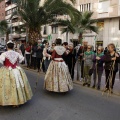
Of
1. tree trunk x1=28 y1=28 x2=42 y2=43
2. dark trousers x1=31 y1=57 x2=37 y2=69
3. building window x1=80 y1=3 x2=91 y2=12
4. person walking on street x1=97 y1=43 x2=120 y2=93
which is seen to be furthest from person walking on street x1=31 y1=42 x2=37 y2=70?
building window x1=80 y1=3 x2=91 y2=12

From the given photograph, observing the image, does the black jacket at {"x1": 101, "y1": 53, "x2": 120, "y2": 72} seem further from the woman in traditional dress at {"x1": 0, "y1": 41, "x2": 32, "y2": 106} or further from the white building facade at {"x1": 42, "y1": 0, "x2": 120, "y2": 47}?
the white building facade at {"x1": 42, "y1": 0, "x2": 120, "y2": 47}

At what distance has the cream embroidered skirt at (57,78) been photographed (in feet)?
21.4

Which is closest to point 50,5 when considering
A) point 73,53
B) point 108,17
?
point 73,53

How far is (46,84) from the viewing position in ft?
22.0

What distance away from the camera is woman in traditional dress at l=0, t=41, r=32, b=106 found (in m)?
5.04

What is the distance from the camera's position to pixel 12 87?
5.07 metres

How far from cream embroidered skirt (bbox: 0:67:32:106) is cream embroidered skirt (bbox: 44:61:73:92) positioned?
Result: 1.38m

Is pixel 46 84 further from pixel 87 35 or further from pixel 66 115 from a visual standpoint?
pixel 87 35

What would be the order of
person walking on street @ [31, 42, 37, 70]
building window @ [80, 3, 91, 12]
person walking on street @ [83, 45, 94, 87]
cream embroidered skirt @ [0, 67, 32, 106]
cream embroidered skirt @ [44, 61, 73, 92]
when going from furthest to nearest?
building window @ [80, 3, 91, 12]
person walking on street @ [31, 42, 37, 70]
person walking on street @ [83, 45, 94, 87]
cream embroidered skirt @ [44, 61, 73, 92]
cream embroidered skirt @ [0, 67, 32, 106]

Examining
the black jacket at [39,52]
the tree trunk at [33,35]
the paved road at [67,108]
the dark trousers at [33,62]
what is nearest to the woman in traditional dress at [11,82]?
the paved road at [67,108]

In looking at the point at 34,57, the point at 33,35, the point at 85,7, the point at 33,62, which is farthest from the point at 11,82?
the point at 85,7

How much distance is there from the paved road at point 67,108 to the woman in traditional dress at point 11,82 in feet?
1.01

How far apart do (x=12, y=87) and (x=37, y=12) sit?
10.5 metres

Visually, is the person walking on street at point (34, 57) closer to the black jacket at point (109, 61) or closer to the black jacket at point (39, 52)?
the black jacket at point (39, 52)
